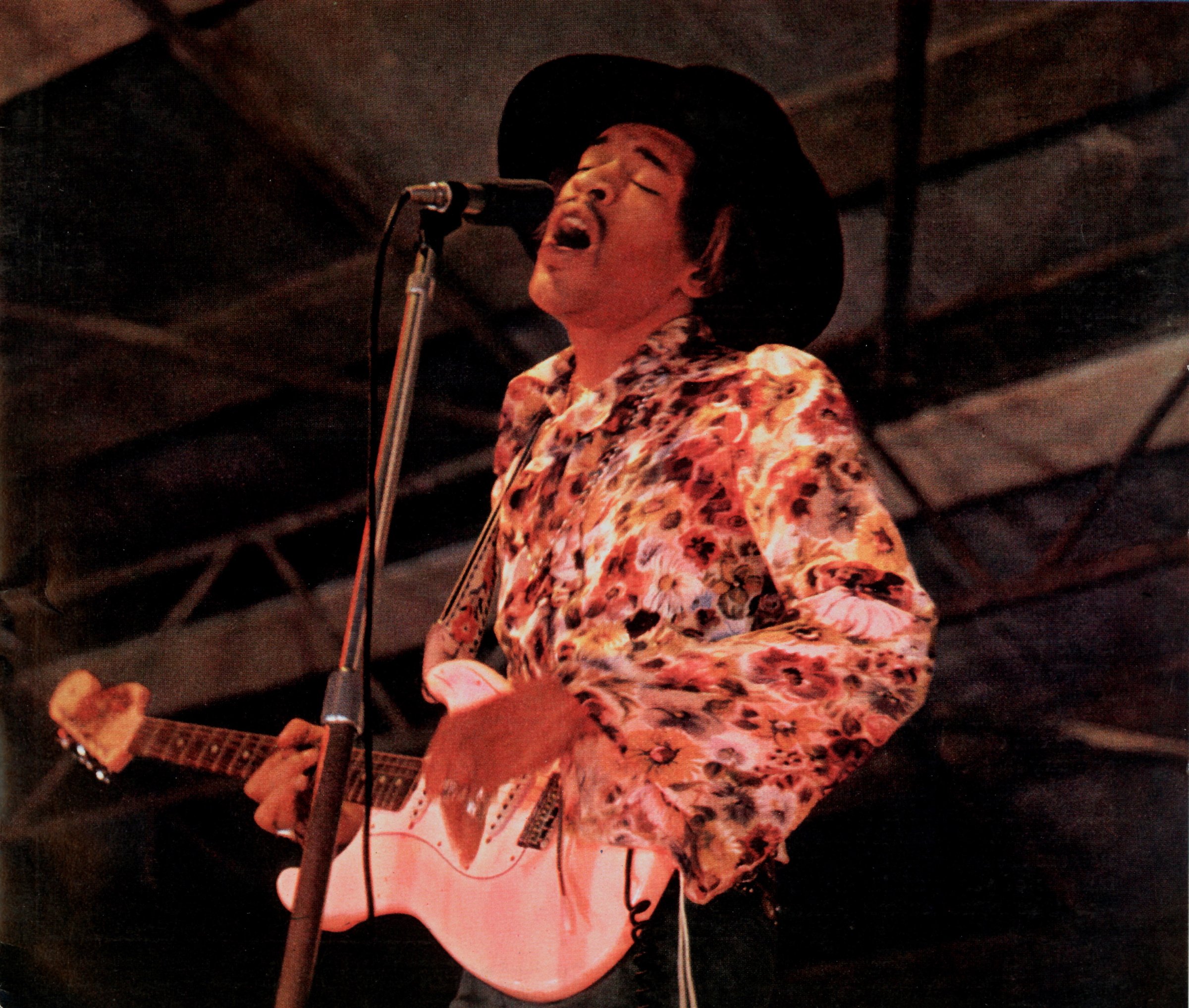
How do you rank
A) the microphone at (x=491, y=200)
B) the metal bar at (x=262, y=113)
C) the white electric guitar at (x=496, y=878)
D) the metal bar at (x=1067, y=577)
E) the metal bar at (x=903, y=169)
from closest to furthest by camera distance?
the microphone at (x=491, y=200), the white electric guitar at (x=496, y=878), the metal bar at (x=1067, y=577), the metal bar at (x=903, y=169), the metal bar at (x=262, y=113)

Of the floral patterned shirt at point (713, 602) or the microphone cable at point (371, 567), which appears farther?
the floral patterned shirt at point (713, 602)

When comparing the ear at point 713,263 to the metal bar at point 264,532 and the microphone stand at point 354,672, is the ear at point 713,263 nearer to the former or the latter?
the metal bar at point 264,532

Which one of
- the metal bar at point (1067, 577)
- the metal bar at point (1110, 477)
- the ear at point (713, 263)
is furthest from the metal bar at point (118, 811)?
the metal bar at point (1110, 477)

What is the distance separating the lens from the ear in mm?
1957

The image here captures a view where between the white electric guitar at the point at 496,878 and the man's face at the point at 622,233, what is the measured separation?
63 cm

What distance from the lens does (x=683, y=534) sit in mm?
1695

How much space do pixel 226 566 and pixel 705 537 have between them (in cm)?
88

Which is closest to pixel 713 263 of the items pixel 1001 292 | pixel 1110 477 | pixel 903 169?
pixel 903 169

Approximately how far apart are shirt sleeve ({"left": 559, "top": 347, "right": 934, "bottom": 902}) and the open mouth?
0.58m

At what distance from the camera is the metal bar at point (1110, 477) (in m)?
1.93

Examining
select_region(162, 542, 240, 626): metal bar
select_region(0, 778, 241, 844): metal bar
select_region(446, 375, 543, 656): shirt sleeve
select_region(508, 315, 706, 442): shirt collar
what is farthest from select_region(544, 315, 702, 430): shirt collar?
select_region(0, 778, 241, 844): metal bar

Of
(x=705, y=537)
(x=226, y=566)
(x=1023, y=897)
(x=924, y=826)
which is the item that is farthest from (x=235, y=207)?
(x=1023, y=897)

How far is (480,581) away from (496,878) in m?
0.48

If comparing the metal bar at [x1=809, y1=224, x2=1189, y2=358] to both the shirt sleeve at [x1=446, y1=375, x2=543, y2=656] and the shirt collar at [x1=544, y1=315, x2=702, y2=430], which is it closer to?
the shirt collar at [x1=544, y1=315, x2=702, y2=430]
